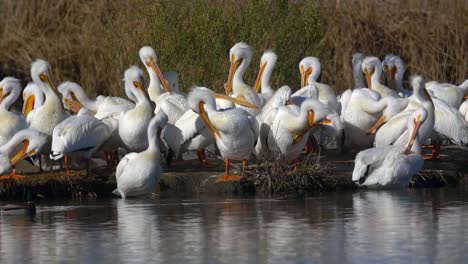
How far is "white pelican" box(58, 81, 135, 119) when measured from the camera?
44.5 ft

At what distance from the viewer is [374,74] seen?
15422mm

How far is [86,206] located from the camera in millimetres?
11156

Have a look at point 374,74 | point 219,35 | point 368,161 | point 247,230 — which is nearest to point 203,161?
point 368,161

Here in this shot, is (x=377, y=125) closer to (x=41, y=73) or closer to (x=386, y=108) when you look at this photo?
(x=386, y=108)

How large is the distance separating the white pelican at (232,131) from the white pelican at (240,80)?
3.86ft

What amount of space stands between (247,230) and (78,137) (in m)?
3.21

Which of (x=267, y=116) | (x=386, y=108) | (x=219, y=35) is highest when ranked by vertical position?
(x=219, y=35)

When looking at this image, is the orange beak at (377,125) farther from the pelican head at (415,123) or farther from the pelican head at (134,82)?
the pelican head at (134,82)

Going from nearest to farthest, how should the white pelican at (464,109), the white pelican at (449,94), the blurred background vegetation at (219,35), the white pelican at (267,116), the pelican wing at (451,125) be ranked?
the white pelican at (267,116) < the pelican wing at (451,125) < the white pelican at (464,109) < the white pelican at (449,94) < the blurred background vegetation at (219,35)

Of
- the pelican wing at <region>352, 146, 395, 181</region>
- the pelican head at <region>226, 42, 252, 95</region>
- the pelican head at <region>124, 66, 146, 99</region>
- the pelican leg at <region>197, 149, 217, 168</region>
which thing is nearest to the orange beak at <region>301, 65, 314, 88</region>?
the pelican head at <region>226, 42, 252, 95</region>

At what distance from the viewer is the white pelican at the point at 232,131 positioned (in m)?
12.1

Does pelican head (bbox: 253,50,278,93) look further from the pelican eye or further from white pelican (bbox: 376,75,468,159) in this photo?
the pelican eye

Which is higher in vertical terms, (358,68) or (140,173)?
(358,68)

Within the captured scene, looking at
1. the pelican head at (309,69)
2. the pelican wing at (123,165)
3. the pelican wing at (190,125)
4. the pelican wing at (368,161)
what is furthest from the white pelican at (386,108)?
the pelican wing at (123,165)
